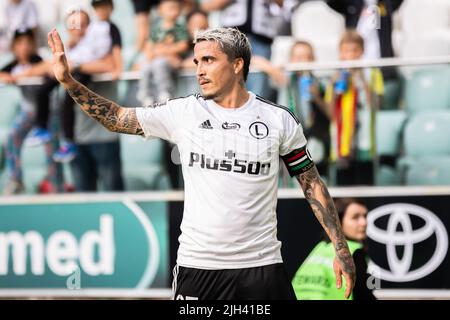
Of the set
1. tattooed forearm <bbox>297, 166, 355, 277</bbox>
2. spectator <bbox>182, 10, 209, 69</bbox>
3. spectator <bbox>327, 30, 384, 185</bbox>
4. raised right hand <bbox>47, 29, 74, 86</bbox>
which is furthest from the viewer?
spectator <bbox>182, 10, 209, 69</bbox>

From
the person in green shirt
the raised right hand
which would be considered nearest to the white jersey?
the raised right hand

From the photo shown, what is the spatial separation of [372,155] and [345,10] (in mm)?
1764

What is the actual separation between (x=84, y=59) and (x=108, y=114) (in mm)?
5140

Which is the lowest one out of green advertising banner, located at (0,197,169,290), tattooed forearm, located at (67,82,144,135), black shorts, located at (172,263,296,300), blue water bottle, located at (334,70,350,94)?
green advertising banner, located at (0,197,169,290)

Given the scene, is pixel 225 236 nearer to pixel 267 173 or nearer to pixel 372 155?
pixel 267 173

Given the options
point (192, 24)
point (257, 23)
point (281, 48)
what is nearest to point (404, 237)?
point (281, 48)

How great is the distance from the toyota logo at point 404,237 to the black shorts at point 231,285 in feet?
14.3

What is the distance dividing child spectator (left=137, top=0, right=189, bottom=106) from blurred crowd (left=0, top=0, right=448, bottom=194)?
0.01 meters

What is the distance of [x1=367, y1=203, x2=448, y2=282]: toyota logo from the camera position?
9.51 metres

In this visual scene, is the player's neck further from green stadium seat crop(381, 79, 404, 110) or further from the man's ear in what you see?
green stadium seat crop(381, 79, 404, 110)

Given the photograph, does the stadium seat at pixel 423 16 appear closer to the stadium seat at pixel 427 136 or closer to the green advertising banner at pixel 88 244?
the stadium seat at pixel 427 136

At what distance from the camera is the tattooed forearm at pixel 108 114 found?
5410 millimetres

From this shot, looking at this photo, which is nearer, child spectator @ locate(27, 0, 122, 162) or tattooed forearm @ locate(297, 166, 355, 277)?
tattooed forearm @ locate(297, 166, 355, 277)

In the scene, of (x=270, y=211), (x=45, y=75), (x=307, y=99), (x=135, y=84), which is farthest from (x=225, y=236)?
(x=45, y=75)
